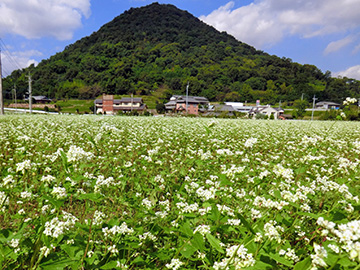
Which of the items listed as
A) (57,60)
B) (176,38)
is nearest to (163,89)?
(57,60)

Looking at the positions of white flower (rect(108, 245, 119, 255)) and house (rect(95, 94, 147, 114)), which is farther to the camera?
house (rect(95, 94, 147, 114))

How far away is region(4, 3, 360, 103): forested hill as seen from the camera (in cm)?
11331

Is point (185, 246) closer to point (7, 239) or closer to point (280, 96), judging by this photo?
point (7, 239)

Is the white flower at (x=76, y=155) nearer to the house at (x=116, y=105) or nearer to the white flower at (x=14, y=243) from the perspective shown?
the white flower at (x=14, y=243)

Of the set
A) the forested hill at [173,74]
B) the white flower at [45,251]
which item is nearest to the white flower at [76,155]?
the white flower at [45,251]

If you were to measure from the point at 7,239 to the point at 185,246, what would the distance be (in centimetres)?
143

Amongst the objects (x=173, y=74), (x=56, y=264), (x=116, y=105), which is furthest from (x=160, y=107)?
→ (x=56, y=264)

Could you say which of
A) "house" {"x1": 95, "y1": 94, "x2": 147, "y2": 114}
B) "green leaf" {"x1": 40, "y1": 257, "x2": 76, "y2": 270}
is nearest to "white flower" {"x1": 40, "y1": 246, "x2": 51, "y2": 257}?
"green leaf" {"x1": 40, "y1": 257, "x2": 76, "y2": 270}

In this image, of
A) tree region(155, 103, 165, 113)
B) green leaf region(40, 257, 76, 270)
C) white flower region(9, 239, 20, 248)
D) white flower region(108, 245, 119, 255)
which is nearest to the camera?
green leaf region(40, 257, 76, 270)

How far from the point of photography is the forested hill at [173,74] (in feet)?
372

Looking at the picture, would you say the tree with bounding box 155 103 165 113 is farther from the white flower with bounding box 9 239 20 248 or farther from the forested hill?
the white flower with bounding box 9 239 20 248

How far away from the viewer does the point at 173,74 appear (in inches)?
5374

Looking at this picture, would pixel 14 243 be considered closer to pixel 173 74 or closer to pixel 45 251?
pixel 45 251

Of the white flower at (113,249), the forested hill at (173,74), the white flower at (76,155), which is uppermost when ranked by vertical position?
the forested hill at (173,74)
